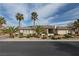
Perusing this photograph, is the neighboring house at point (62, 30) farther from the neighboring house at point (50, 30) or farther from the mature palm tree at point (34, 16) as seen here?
the mature palm tree at point (34, 16)

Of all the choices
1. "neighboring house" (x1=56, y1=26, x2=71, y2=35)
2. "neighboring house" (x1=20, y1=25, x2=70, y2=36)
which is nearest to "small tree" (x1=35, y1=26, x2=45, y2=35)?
"neighboring house" (x1=20, y1=25, x2=70, y2=36)

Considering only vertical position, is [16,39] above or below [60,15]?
below

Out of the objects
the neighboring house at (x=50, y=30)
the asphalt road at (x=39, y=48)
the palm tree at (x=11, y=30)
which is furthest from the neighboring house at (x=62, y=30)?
the palm tree at (x=11, y=30)

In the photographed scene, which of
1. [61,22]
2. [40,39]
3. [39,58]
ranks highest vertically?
[61,22]

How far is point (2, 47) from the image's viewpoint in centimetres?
780

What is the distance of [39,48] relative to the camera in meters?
7.84

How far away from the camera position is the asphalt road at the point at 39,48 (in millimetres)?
7688

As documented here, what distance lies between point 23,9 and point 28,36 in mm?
901

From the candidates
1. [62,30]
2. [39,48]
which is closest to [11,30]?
[39,48]

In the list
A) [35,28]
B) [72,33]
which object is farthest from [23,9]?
[72,33]

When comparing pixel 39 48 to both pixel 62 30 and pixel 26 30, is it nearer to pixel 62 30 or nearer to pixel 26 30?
pixel 26 30

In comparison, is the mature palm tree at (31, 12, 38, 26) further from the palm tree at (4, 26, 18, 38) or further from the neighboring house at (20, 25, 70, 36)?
the palm tree at (4, 26, 18, 38)

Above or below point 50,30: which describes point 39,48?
below

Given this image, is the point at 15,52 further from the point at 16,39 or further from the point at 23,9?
the point at 23,9
